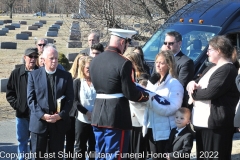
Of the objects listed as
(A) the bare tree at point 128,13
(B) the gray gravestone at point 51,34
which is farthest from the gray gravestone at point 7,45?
(A) the bare tree at point 128,13

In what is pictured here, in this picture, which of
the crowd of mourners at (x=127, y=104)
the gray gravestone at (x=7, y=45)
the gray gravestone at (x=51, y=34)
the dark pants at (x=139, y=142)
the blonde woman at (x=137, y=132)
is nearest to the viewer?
the crowd of mourners at (x=127, y=104)

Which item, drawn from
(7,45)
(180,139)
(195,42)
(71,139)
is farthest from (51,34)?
(180,139)

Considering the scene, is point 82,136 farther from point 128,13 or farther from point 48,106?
point 128,13

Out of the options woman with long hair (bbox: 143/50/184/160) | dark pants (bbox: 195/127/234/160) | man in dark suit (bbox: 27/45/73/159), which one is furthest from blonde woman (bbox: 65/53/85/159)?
dark pants (bbox: 195/127/234/160)

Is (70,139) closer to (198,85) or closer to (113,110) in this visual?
(113,110)

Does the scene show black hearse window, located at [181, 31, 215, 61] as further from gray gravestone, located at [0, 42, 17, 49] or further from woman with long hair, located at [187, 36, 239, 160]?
gray gravestone, located at [0, 42, 17, 49]

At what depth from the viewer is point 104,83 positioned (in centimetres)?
523

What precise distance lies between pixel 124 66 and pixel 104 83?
0.33 meters

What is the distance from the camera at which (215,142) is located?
548cm

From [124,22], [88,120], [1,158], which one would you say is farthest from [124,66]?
[124,22]

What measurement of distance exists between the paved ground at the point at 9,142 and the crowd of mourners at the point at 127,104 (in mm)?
801

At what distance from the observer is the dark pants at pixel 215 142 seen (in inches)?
215

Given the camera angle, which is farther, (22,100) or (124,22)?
(124,22)

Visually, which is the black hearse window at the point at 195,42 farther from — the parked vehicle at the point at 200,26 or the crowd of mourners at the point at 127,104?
the crowd of mourners at the point at 127,104
